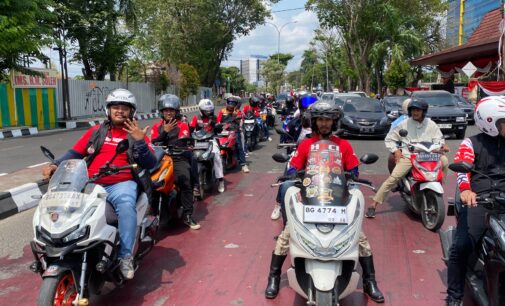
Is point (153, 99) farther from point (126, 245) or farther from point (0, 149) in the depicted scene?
point (126, 245)

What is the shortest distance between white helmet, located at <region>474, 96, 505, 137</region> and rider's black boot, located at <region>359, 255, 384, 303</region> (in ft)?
4.25

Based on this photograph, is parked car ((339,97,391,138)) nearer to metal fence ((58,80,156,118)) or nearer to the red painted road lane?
the red painted road lane

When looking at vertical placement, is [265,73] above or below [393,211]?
above

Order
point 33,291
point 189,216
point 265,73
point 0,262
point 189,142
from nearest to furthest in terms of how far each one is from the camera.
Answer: point 33,291
point 0,262
point 189,216
point 189,142
point 265,73

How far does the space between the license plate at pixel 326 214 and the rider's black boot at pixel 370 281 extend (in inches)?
31.9

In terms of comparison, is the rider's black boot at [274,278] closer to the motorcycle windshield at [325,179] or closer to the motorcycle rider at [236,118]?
the motorcycle windshield at [325,179]

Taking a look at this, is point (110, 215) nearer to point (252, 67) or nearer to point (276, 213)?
point (276, 213)

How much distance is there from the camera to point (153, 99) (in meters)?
34.6

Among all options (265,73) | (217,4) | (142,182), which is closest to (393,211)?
(142,182)

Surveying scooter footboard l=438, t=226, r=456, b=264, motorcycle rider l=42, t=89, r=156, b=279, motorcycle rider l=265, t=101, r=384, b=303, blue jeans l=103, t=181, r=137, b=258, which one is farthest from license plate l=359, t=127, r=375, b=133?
blue jeans l=103, t=181, r=137, b=258

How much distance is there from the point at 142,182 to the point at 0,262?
6.17 feet

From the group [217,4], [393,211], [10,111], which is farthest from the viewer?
[217,4]

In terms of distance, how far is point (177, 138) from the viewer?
6422 millimetres

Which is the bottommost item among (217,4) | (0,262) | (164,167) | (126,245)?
A: (0,262)
